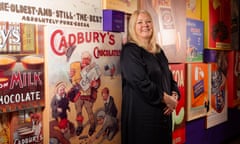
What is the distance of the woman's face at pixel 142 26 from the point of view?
7.45 feet

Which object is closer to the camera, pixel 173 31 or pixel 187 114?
pixel 173 31

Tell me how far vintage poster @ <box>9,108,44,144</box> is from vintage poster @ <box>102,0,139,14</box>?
3.07 feet

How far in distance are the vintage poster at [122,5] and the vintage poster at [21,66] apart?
0.66 meters

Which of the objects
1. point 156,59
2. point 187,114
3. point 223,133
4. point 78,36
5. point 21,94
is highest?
point 78,36

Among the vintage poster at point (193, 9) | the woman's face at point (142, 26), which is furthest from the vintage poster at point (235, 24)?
the woman's face at point (142, 26)

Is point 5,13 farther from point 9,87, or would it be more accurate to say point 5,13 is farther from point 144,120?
point 144,120

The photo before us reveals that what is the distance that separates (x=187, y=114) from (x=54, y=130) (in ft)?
5.79

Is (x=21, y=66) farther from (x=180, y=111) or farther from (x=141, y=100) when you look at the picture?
(x=180, y=111)

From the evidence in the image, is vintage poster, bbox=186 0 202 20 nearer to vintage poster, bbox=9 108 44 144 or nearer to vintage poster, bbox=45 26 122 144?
vintage poster, bbox=45 26 122 144

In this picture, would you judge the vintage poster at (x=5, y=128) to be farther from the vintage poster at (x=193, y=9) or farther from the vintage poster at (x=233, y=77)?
the vintage poster at (x=233, y=77)

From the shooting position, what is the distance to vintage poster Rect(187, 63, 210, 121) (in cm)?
321

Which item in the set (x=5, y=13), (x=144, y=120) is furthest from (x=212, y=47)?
(x=5, y=13)

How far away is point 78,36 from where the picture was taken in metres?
1.96

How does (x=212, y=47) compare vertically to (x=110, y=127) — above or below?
above
